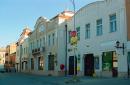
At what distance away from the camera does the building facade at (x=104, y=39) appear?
33500 mm

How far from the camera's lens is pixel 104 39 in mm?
37594

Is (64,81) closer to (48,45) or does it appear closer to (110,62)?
(110,62)

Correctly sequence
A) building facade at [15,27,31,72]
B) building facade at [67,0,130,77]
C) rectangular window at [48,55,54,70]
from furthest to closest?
building facade at [15,27,31,72] < rectangular window at [48,55,54,70] < building facade at [67,0,130,77]

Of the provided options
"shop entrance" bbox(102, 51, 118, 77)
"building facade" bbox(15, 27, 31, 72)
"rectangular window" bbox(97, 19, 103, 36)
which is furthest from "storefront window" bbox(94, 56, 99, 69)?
"building facade" bbox(15, 27, 31, 72)

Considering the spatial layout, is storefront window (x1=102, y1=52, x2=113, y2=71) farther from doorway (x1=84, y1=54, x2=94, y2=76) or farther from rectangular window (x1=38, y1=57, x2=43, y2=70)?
rectangular window (x1=38, y1=57, x2=43, y2=70)

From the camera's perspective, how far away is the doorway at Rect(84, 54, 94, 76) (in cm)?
4186

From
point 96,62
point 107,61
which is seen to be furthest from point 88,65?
point 107,61

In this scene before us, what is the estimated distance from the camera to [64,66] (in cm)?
4841

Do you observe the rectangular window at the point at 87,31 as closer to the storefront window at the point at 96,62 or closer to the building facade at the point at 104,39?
the building facade at the point at 104,39

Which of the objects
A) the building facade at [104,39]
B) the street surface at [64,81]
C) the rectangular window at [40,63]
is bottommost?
the street surface at [64,81]

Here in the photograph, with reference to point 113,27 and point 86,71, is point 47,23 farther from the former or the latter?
point 113,27

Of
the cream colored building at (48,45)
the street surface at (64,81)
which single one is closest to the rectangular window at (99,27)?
the street surface at (64,81)

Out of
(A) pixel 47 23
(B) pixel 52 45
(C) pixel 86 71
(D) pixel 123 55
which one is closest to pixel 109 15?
(D) pixel 123 55

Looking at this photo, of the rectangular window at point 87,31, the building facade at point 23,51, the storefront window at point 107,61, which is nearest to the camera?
the storefront window at point 107,61
